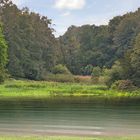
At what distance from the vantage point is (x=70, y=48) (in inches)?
5217

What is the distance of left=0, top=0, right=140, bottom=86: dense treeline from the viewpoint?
82.4 metres

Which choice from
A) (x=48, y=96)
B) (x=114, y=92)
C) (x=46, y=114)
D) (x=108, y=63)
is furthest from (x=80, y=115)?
(x=108, y=63)

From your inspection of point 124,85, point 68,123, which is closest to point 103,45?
point 124,85

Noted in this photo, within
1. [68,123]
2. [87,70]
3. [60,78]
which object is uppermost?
[87,70]

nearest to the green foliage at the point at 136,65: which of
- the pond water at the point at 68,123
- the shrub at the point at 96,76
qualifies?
the shrub at the point at 96,76

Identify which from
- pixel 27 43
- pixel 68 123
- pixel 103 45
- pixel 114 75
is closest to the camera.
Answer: pixel 68 123

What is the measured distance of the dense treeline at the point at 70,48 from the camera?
270 feet

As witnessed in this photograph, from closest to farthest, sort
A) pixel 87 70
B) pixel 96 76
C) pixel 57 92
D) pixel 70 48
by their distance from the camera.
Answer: pixel 57 92 → pixel 96 76 → pixel 87 70 → pixel 70 48

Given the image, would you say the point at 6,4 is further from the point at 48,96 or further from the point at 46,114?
the point at 46,114

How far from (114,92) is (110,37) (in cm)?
5556

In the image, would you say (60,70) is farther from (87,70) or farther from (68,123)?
(68,123)

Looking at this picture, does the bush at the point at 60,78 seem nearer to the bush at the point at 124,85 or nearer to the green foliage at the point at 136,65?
the green foliage at the point at 136,65

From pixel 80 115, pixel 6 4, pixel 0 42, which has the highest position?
pixel 6 4

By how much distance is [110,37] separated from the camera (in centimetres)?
12800
